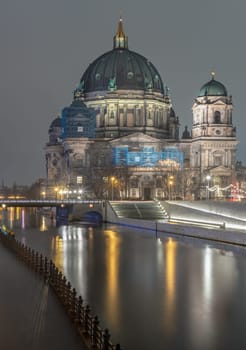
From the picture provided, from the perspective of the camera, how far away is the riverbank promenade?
20266 mm

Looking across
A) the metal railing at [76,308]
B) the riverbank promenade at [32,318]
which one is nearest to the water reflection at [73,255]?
the metal railing at [76,308]

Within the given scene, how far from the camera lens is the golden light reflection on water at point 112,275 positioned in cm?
2577

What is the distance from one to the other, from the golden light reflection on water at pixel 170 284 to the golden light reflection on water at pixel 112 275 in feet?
7.24

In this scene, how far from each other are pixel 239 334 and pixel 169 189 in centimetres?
7989

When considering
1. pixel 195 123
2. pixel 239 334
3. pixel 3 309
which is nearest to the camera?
pixel 239 334

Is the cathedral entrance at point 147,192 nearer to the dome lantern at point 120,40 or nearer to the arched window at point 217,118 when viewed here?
the arched window at point 217,118

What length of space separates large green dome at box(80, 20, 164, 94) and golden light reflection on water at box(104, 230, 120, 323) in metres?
67.3

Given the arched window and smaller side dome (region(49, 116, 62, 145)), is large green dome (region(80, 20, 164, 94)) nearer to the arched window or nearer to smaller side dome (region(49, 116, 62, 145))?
smaller side dome (region(49, 116, 62, 145))

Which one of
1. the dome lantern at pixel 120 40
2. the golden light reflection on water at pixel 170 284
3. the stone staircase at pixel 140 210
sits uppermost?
the dome lantern at pixel 120 40

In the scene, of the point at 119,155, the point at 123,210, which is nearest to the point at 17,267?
the point at 123,210

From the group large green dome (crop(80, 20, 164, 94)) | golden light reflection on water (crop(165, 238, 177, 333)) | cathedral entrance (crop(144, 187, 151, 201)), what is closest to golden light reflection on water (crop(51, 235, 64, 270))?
golden light reflection on water (crop(165, 238, 177, 333))

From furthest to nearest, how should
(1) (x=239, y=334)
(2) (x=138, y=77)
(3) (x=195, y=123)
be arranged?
1. (2) (x=138, y=77)
2. (3) (x=195, y=123)
3. (1) (x=239, y=334)

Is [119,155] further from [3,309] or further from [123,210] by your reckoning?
[3,309]

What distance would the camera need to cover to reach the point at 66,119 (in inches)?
4569
